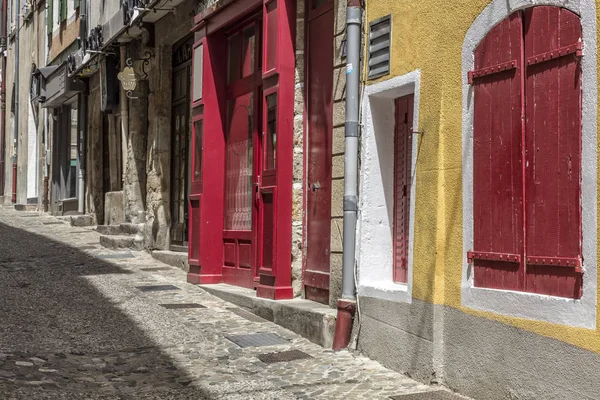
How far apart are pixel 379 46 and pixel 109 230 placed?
30.1ft

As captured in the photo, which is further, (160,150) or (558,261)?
(160,150)

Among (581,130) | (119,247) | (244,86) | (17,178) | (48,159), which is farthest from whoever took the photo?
(17,178)

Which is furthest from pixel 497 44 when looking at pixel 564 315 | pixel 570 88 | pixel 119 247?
pixel 119 247

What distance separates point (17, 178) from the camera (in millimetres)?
23938

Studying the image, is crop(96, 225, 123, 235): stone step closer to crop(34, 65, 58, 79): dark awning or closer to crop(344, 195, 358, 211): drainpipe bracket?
crop(34, 65, 58, 79): dark awning

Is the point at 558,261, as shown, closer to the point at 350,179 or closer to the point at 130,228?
the point at 350,179

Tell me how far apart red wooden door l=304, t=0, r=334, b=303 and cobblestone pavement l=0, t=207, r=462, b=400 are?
2.08ft

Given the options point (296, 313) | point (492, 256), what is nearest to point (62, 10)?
point (296, 313)

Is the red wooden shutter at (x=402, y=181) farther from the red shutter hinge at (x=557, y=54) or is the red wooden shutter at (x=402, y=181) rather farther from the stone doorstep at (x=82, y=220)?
the stone doorstep at (x=82, y=220)

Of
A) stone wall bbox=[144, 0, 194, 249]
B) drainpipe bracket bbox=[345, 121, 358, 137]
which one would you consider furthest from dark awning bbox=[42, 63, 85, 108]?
drainpipe bracket bbox=[345, 121, 358, 137]

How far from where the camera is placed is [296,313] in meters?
7.07

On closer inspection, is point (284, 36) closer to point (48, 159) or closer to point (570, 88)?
point (570, 88)

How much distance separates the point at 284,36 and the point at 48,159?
13.5 meters

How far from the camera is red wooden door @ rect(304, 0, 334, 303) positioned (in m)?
7.39
